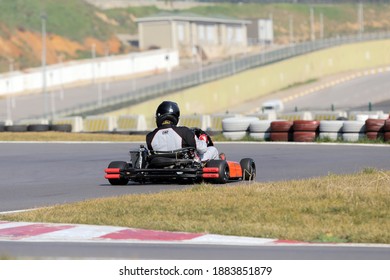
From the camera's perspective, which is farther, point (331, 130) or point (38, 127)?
point (38, 127)

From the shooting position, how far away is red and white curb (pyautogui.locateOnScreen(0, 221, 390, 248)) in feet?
40.5

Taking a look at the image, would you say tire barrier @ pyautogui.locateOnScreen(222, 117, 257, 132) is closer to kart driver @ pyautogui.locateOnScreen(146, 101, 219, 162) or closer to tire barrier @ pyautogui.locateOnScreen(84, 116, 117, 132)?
tire barrier @ pyautogui.locateOnScreen(84, 116, 117, 132)

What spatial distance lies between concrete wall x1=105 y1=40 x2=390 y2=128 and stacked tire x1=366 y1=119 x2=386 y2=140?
49.7 meters

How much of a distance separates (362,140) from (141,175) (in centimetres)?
1573

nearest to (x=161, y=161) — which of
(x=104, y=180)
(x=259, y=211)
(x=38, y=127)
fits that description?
(x=104, y=180)

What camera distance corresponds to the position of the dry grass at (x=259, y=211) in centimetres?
1302

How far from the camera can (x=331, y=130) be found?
35469 millimetres

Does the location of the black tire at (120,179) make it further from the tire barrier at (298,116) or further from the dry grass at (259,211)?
the tire barrier at (298,116)

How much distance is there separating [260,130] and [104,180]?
15445 mm

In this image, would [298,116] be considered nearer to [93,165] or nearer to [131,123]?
[131,123]

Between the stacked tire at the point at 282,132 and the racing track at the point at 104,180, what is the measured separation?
3.47 feet

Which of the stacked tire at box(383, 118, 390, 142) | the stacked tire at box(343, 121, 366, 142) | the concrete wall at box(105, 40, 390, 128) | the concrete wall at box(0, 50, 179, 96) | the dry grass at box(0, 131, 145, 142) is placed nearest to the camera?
the stacked tire at box(383, 118, 390, 142)

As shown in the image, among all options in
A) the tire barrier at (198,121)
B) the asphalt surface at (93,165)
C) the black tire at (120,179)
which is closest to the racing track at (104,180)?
the asphalt surface at (93,165)

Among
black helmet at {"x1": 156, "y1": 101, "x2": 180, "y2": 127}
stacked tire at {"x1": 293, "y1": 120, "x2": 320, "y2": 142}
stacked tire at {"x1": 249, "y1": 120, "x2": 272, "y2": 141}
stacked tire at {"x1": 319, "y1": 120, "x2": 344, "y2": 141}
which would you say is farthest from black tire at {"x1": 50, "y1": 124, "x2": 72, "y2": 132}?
black helmet at {"x1": 156, "y1": 101, "x2": 180, "y2": 127}
